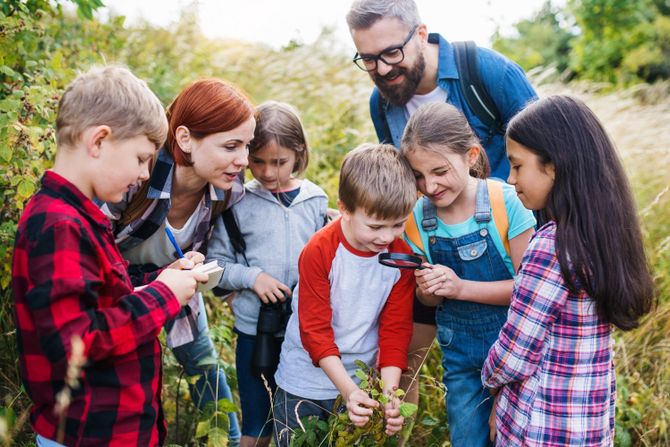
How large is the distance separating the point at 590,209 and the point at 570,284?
26 cm

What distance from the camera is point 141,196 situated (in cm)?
254

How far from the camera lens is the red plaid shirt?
1.62m

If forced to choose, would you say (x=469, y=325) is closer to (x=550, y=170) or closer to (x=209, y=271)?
(x=550, y=170)

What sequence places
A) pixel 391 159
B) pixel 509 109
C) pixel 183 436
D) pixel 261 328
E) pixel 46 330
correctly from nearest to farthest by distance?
pixel 46 330 → pixel 391 159 → pixel 261 328 → pixel 509 109 → pixel 183 436

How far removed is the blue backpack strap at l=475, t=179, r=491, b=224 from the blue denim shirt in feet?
2.02

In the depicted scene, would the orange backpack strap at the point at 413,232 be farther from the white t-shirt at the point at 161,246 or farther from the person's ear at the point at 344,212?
the white t-shirt at the point at 161,246

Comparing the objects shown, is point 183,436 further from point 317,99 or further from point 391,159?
point 317,99

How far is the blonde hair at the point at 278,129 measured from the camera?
Result: 110 inches

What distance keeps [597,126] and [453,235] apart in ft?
2.16

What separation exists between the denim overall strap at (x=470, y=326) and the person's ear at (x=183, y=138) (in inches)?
39.4

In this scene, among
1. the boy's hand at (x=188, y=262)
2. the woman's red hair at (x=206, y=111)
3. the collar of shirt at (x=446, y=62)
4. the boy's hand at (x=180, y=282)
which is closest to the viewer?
the boy's hand at (x=180, y=282)

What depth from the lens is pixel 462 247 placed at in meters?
2.50

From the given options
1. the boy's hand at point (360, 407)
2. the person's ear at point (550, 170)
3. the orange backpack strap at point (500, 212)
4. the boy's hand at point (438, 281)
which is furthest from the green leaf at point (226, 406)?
the person's ear at point (550, 170)

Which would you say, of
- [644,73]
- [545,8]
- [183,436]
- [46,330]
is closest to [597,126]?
[46,330]
